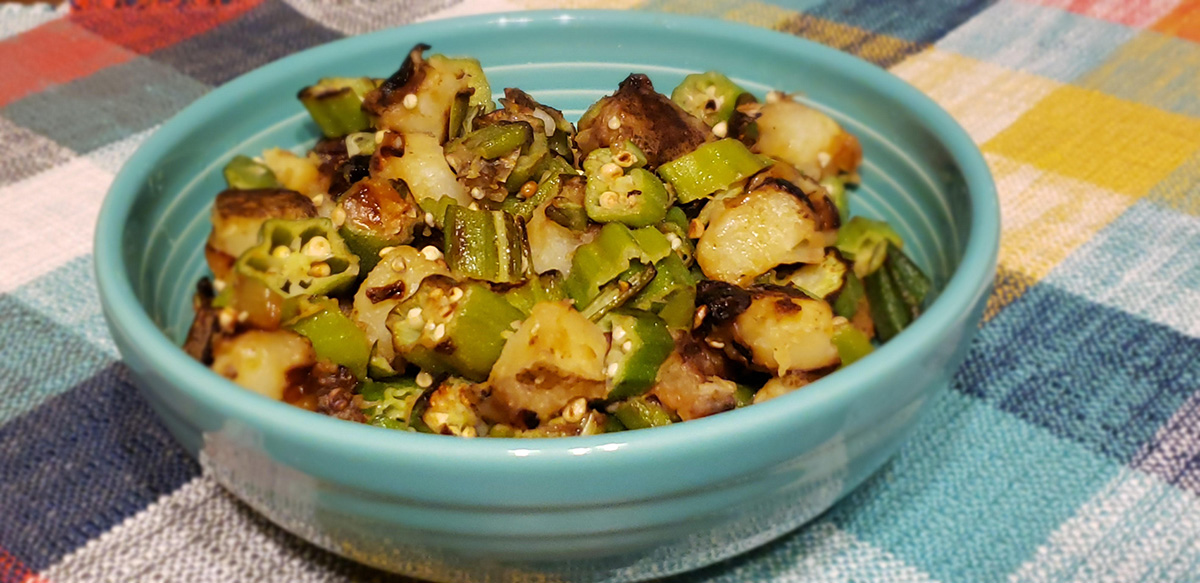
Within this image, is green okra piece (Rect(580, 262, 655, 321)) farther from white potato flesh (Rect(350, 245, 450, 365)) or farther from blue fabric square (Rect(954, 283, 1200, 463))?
blue fabric square (Rect(954, 283, 1200, 463))

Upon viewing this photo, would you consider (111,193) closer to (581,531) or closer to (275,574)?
(275,574)

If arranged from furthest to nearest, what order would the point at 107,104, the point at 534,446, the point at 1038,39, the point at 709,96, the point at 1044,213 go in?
the point at 1038,39 → the point at 107,104 → the point at 1044,213 → the point at 709,96 → the point at 534,446

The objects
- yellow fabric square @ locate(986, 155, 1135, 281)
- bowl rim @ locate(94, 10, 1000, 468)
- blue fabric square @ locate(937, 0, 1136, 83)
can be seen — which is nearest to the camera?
bowl rim @ locate(94, 10, 1000, 468)

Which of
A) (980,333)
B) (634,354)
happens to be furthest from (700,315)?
(980,333)

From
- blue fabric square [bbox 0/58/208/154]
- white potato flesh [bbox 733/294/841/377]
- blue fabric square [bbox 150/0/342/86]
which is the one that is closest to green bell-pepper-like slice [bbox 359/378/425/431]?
white potato flesh [bbox 733/294/841/377]

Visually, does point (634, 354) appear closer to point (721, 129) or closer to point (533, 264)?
point (533, 264)

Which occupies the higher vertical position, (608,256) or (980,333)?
(608,256)

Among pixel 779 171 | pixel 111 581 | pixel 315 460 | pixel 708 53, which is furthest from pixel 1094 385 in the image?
pixel 111 581
